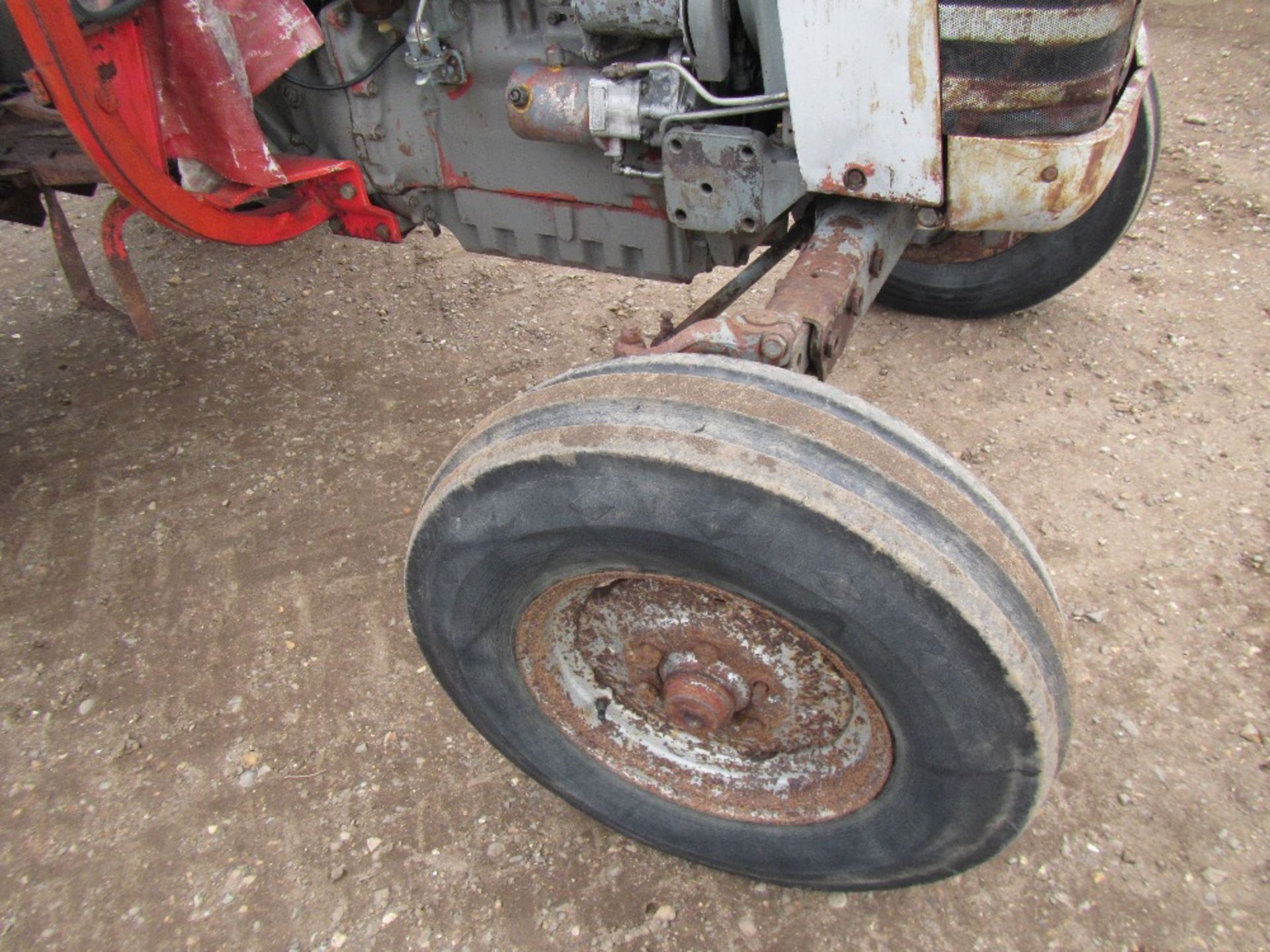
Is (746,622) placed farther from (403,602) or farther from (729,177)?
(403,602)

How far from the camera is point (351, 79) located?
7.77 ft

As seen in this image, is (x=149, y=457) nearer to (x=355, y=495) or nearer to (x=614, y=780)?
(x=355, y=495)

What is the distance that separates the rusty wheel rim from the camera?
1.67 meters

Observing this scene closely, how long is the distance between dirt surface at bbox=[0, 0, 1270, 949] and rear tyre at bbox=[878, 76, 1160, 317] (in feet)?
0.41

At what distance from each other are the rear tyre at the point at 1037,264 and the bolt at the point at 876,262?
1.15m

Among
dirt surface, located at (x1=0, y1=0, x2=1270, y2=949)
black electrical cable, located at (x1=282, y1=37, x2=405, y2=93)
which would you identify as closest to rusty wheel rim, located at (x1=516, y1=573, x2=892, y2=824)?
dirt surface, located at (x1=0, y1=0, x2=1270, y2=949)

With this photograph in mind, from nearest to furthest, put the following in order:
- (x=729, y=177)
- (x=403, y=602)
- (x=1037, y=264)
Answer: (x=729, y=177)
(x=403, y=602)
(x=1037, y=264)

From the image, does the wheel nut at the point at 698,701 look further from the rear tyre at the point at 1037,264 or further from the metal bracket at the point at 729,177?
the rear tyre at the point at 1037,264

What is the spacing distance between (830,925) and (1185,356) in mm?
2400

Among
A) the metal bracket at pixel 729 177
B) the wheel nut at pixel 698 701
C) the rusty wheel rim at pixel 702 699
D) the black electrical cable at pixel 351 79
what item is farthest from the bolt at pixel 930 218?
the black electrical cable at pixel 351 79

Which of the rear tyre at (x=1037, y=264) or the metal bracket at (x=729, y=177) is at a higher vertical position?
the metal bracket at (x=729, y=177)

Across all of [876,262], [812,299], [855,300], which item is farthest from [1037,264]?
[812,299]

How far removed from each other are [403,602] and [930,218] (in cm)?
167

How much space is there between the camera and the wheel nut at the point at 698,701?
1736 mm
